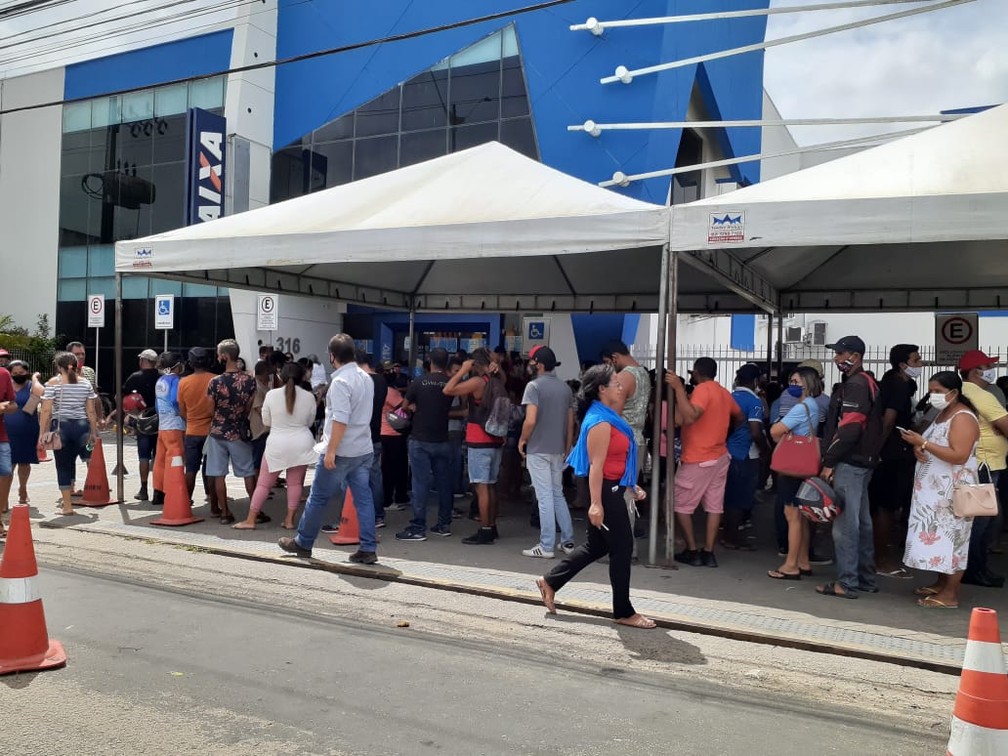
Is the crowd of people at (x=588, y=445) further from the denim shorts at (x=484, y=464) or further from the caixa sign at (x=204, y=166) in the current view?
the caixa sign at (x=204, y=166)

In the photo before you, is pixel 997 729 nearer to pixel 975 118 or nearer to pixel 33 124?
pixel 975 118

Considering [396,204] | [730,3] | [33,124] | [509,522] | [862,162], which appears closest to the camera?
[862,162]

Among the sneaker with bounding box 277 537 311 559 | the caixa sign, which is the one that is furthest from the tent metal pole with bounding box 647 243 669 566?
the caixa sign

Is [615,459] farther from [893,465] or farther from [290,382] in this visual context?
[290,382]

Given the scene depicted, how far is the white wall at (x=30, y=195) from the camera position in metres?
25.6

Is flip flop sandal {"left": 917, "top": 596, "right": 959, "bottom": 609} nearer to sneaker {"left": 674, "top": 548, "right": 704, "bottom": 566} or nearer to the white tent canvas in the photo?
sneaker {"left": 674, "top": 548, "right": 704, "bottom": 566}

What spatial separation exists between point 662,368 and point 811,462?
146cm

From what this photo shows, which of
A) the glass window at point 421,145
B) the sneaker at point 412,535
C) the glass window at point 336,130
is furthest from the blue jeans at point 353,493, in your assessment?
the glass window at point 336,130

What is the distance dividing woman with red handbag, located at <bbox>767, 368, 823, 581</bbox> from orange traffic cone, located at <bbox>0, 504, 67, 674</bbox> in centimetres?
543

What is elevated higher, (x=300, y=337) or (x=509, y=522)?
(x=300, y=337)

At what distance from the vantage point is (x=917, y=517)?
6.18m

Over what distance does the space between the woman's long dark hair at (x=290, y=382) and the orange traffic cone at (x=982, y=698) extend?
639 cm

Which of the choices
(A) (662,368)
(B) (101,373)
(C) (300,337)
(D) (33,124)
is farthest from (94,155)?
(A) (662,368)

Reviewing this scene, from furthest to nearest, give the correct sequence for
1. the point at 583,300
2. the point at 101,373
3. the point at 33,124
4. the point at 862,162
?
the point at 33,124
the point at 101,373
the point at 583,300
the point at 862,162
